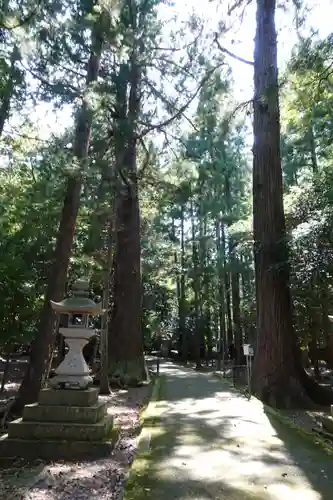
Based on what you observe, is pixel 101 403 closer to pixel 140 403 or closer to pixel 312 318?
pixel 140 403

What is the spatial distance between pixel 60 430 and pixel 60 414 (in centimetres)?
21

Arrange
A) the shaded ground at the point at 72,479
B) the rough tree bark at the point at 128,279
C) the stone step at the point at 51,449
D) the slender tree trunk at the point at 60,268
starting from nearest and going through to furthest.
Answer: the shaded ground at the point at 72,479
the stone step at the point at 51,449
the slender tree trunk at the point at 60,268
the rough tree bark at the point at 128,279

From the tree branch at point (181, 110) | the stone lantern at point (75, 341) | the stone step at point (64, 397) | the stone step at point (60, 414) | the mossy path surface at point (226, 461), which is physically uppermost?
the tree branch at point (181, 110)

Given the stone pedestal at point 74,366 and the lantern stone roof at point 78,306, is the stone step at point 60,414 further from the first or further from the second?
the lantern stone roof at point 78,306

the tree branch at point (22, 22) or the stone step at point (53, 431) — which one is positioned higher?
the tree branch at point (22, 22)

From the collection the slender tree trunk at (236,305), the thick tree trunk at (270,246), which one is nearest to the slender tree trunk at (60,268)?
the thick tree trunk at (270,246)

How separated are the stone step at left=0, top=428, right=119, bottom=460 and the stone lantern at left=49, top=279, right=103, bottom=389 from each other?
2.57 feet

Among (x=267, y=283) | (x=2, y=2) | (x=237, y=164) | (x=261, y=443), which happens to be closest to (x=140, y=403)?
(x=267, y=283)

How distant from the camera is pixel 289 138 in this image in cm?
1955

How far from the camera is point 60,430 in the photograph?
203 inches

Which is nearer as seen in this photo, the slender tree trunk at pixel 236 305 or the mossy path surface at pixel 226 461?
the mossy path surface at pixel 226 461

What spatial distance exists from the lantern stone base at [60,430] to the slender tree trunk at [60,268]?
294 cm

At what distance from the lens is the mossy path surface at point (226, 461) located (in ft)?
11.5

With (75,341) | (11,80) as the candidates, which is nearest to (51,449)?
(75,341)
